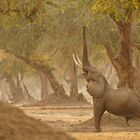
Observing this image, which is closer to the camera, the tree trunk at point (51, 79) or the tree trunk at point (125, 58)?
the tree trunk at point (125, 58)

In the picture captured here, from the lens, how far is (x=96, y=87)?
55.0 feet

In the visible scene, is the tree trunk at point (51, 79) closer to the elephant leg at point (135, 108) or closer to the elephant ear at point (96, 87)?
the elephant ear at point (96, 87)

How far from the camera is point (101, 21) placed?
Answer: 28453mm

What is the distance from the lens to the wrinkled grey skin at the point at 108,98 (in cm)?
1673

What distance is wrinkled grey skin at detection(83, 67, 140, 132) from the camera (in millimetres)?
16734

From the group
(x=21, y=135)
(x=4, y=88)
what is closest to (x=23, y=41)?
(x=21, y=135)

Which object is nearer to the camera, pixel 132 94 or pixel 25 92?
pixel 132 94

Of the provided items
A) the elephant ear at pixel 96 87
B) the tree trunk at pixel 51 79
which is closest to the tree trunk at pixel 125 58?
the elephant ear at pixel 96 87

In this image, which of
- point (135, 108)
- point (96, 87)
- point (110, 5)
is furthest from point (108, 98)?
point (110, 5)

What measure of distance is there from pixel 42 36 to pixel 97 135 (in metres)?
20.6

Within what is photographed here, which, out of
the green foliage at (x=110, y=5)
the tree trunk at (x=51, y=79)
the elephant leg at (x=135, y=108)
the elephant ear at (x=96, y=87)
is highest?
the green foliage at (x=110, y=5)

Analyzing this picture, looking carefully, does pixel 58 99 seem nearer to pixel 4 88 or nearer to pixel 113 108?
pixel 113 108

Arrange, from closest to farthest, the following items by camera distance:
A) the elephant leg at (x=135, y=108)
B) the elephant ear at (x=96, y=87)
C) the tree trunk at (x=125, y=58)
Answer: the elephant ear at (x=96, y=87) < the elephant leg at (x=135, y=108) < the tree trunk at (x=125, y=58)

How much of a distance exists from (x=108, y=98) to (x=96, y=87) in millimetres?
480
